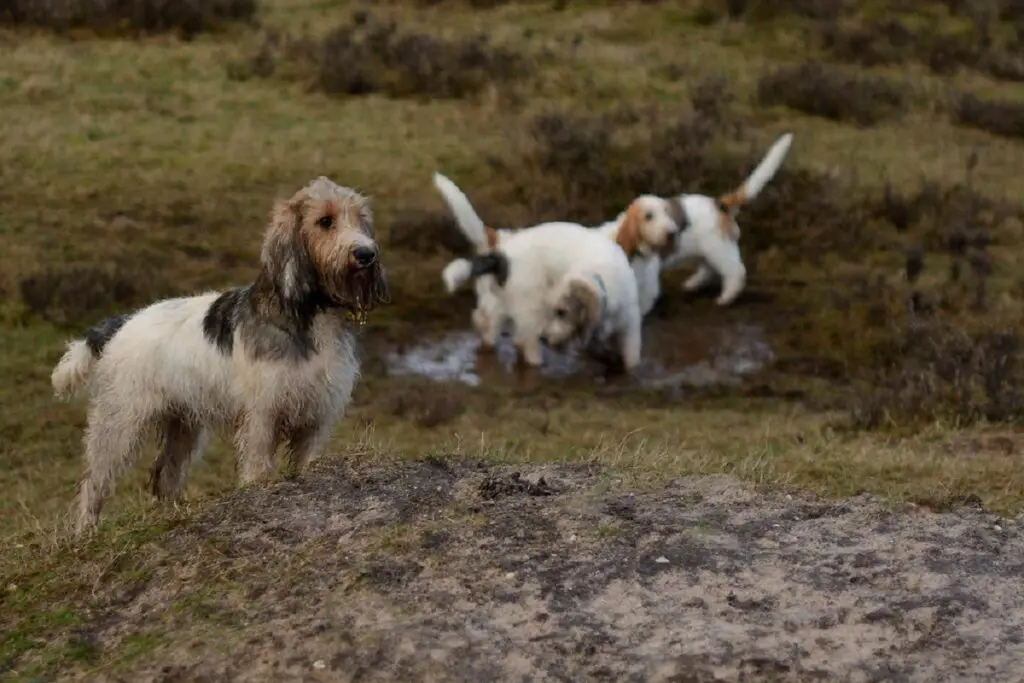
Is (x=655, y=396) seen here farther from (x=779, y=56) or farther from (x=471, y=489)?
(x=779, y=56)

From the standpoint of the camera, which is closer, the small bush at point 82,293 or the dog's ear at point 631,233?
the small bush at point 82,293

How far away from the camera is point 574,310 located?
10969 mm

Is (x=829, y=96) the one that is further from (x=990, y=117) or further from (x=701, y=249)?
(x=701, y=249)

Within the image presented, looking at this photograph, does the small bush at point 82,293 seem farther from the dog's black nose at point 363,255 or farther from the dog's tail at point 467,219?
the dog's black nose at point 363,255

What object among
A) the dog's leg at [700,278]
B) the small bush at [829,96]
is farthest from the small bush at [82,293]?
the small bush at [829,96]

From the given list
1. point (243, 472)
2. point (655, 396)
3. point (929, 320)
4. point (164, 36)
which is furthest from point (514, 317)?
point (164, 36)

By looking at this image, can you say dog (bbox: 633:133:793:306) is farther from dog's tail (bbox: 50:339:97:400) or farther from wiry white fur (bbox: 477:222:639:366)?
dog's tail (bbox: 50:339:97:400)

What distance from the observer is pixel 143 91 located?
15109mm

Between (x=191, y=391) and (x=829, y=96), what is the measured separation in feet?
36.6

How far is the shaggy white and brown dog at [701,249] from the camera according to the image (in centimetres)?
1193

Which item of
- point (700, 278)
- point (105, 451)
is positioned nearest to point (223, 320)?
point (105, 451)

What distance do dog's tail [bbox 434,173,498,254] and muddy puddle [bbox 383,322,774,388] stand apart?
0.67 m

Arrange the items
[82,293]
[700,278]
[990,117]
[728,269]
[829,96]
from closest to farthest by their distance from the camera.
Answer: [82,293] → [728,269] → [700,278] → [829,96] → [990,117]

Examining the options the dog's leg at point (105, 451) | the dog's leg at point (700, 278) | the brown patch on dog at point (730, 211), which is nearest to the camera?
the dog's leg at point (105, 451)
